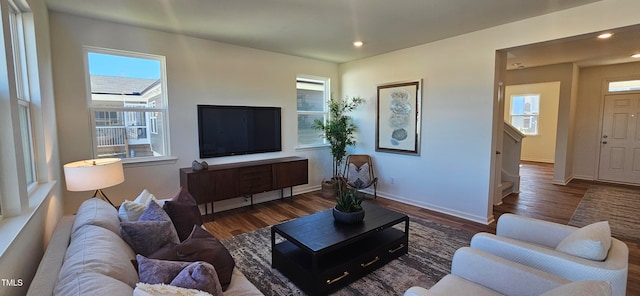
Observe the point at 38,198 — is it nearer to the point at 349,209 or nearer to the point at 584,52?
the point at 349,209

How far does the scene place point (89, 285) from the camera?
998mm

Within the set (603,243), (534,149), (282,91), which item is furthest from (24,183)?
(534,149)

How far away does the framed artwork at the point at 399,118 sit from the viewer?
448cm

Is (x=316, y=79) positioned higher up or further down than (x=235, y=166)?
higher up

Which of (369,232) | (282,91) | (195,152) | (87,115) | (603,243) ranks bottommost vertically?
(369,232)

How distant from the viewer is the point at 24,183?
1554 millimetres

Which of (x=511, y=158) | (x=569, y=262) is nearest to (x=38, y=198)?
(x=569, y=262)

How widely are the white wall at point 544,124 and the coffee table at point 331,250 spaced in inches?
305

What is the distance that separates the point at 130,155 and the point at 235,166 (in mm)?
1290

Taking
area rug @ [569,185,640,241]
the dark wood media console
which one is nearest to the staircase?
area rug @ [569,185,640,241]

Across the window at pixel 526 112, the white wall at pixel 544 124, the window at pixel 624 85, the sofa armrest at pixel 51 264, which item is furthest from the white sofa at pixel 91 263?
the window at pixel 526 112

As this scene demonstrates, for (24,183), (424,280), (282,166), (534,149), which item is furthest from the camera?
(534,149)

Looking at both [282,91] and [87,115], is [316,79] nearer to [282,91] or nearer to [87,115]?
[282,91]

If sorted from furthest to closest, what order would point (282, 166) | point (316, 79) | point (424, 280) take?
point (316, 79)
point (282, 166)
point (424, 280)
